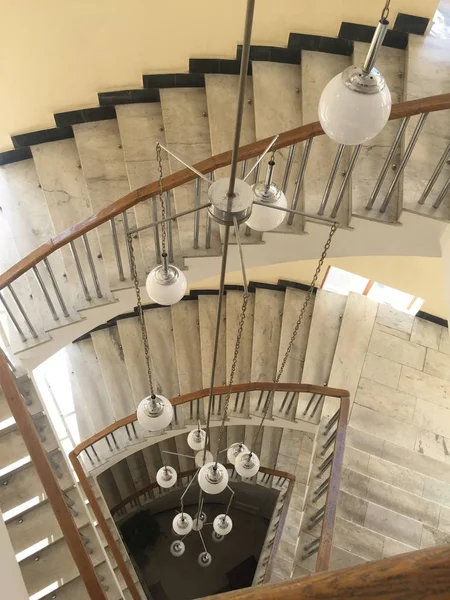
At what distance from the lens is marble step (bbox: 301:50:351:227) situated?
144 inches

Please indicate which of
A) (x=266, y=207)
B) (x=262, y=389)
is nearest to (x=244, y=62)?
(x=266, y=207)

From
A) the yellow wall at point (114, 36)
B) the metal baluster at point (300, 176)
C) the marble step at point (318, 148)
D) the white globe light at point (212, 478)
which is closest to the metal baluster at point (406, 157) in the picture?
the marble step at point (318, 148)

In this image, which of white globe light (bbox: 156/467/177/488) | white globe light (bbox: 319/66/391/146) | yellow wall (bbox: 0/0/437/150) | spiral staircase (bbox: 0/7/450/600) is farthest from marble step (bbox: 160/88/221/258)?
white globe light (bbox: 319/66/391/146)

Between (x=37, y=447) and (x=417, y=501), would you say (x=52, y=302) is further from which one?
(x=417, y=501)

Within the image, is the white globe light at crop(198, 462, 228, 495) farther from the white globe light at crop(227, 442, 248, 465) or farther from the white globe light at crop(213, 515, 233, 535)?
the white globe light at crop(213, 515, 233, 535)

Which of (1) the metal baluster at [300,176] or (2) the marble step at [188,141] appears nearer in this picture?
(1) the metal baluster at [300,176]

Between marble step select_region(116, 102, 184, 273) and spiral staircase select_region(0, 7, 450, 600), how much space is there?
0.05 ft

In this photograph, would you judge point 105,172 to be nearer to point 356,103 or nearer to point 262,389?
point 262,389

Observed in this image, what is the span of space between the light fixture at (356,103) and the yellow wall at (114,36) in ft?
10.1

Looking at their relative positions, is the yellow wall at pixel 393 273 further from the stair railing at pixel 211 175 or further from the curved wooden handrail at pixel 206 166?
the curved wooden handrail at pixel 206 166

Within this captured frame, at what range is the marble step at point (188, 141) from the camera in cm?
400

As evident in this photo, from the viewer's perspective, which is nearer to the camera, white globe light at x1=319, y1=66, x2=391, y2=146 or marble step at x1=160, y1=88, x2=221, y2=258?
white globe light at x1=319, y1=66, x2=391, y2=146

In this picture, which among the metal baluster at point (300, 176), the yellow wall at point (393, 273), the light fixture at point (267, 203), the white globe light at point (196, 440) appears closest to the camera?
the light fixture at point (267, 203)

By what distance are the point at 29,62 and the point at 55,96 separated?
354 millimetres
